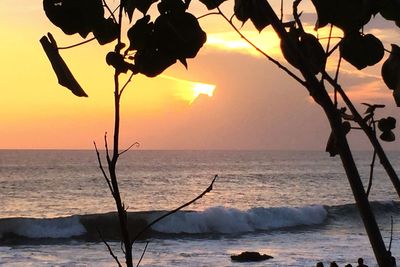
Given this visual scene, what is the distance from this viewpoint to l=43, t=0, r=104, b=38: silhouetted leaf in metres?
0.77

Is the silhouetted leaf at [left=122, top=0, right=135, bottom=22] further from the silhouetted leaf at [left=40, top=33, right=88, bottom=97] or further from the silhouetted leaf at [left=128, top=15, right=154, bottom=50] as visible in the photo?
the silhouetted leaf at [left=40, top=33, right=88, bottom=97]

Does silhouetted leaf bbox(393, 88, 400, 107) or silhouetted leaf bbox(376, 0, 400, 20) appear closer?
silhouetted leaf bbox(393, 88, 400, 107)

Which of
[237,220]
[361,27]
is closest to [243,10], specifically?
[361,27]

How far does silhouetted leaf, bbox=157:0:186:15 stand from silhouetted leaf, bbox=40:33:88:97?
0.51 feet

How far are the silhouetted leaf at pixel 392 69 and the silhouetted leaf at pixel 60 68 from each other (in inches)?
15.8

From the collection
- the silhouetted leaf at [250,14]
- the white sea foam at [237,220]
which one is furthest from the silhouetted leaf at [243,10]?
the white sea foam at [237,220]

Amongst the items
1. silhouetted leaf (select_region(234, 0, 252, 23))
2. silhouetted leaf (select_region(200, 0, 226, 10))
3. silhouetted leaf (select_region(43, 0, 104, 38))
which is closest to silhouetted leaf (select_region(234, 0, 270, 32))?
silhouetted leaf (select_region(234, 0, 252, 23))

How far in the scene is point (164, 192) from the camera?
43.1m

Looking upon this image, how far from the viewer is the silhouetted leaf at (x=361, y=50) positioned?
873mm

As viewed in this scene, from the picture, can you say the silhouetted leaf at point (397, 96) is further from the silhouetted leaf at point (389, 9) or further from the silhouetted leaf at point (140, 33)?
the silhouetted leaf at point (140, 33)

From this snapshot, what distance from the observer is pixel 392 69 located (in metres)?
0.86

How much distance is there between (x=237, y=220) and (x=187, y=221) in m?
2.38

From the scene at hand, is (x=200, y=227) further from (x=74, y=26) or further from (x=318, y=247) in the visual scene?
(x=74, y=26)

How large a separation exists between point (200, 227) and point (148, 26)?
2559 centimetres
